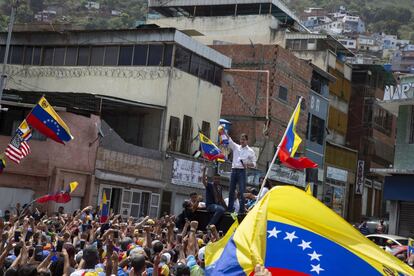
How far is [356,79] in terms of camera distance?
50719mm

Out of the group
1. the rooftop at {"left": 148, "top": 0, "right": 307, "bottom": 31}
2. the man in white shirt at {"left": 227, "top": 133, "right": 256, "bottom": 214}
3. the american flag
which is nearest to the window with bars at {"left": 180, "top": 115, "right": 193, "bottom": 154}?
the american flag

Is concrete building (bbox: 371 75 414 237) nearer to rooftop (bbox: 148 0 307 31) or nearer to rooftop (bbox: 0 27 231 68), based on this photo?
rooftop (bbox: 0 27 231 68)

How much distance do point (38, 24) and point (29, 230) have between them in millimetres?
24837

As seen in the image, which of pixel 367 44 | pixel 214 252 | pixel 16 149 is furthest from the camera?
pixel 367 44

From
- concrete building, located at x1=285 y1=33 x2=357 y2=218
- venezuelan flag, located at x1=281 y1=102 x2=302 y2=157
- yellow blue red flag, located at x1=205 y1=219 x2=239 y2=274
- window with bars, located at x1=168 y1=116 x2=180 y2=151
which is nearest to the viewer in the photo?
yellow blue red flag, located at x1=205 y1=219 x2=239 y2=274

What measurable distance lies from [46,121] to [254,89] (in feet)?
60.7

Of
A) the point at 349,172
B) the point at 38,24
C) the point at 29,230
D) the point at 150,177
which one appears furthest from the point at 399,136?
the point at 349,172

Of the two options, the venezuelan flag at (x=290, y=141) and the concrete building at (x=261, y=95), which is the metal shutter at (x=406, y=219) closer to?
the concrete building at (x=261, y=95)

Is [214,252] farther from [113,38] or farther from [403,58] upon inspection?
[403,58]

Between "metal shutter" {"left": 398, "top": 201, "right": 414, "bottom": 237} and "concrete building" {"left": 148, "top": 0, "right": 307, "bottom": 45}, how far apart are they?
67.8 feet

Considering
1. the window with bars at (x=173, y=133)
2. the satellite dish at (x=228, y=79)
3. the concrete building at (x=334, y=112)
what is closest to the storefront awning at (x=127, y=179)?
the window with bars at (x=173, y=133)

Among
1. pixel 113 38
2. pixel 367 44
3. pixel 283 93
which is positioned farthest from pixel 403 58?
pixel 113 38

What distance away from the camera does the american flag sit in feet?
68.3

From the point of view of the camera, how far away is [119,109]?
31.3 m
